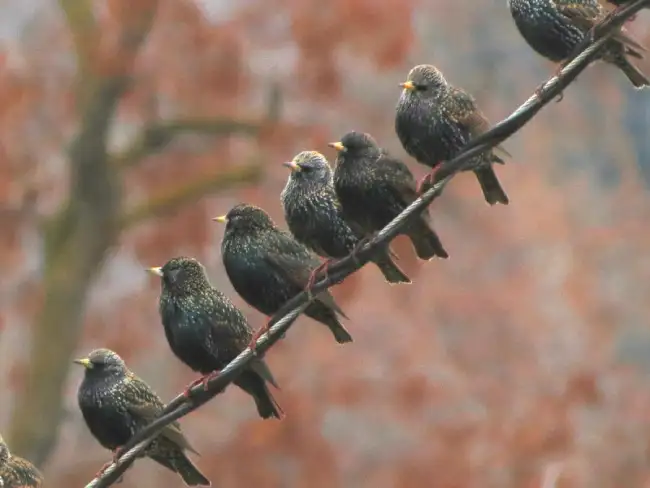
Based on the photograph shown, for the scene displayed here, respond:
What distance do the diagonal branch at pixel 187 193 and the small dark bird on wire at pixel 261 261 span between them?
3.69 metres

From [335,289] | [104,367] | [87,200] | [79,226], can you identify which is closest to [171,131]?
[87,200]

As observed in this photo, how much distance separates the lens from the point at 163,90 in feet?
19.9

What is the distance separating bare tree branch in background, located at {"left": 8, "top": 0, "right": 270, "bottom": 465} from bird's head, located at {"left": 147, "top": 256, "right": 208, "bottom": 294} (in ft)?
11.6

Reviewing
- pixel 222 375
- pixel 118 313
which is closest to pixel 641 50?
pixel 222 375

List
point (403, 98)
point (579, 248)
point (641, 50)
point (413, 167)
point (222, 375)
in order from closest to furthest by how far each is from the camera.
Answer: point (222, 375)
point (641, 50)
point (403, 98)
point (413, 167)
point (579, 248)

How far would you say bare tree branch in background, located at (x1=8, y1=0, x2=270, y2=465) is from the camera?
5.59 m

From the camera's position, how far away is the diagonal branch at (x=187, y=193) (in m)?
5.80

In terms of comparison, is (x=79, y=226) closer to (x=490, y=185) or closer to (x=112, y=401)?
(x=112, y=401)

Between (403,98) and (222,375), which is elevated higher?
(403,98)

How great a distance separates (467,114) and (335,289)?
11.6 feet

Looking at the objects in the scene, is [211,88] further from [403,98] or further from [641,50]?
[641,50]

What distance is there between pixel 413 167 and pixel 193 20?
56.4 inches

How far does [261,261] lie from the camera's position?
2.08m

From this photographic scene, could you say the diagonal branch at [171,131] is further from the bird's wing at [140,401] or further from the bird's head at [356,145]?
the bird's head at [356,145]
